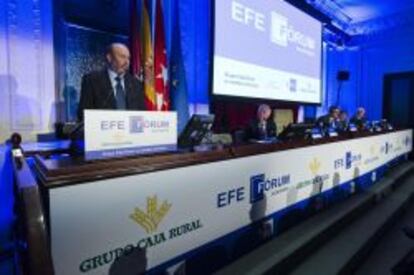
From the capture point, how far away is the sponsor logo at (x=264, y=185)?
5.42 feet

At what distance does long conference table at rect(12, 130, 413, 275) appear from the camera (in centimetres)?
97

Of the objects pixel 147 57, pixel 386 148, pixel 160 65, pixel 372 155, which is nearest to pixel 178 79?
pixel 160 65

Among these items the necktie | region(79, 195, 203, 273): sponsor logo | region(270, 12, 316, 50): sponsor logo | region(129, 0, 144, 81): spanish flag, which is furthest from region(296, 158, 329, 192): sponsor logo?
region(270, 12, 316, 50): sponsor logo

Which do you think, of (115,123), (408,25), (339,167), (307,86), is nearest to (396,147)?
(307,86)

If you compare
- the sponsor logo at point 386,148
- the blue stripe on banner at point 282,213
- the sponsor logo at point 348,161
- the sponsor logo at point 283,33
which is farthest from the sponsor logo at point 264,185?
the sponsor logo at point 386,148

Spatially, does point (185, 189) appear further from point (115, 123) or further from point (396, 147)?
point (396, 147)

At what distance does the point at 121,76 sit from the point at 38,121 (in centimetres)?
88

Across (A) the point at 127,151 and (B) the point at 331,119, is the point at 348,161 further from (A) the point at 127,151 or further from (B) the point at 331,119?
(A) the point at 127,151

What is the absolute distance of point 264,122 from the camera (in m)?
2.99

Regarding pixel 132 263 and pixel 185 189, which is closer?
pixel 132 263

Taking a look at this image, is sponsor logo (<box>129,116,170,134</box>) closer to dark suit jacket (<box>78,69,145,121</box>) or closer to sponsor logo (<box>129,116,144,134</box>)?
sponsor logo (<box>129,116,144,134</box>)

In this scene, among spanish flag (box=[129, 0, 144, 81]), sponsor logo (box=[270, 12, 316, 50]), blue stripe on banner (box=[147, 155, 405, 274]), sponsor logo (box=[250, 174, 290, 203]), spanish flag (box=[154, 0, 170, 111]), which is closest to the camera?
blue stripe on banner (box=[147, 155, 405, 274])

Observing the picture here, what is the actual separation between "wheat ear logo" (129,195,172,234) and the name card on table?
0.59ft

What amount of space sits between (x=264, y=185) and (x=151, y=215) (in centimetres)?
73
